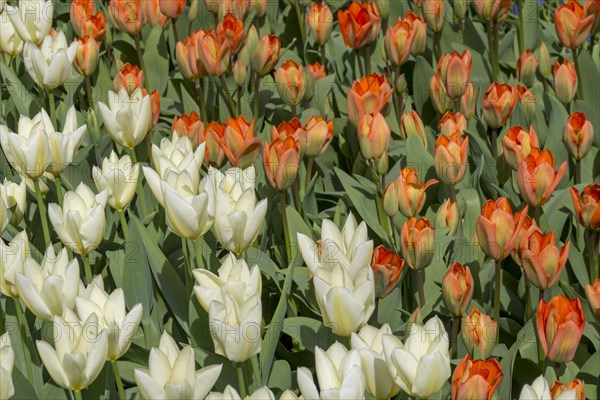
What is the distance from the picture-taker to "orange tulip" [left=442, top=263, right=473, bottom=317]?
1906 mm

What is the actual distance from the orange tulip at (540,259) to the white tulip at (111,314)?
2.58ft

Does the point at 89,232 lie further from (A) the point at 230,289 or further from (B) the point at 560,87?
(B) the point at 560,87

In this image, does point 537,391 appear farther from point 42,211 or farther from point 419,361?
point 42,211

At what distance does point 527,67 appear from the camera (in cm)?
299

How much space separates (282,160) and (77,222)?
0.53 m

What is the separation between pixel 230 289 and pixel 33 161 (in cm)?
70

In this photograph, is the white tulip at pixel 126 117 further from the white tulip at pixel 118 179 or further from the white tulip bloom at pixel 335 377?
the white tulip bloom at pixel 335 377

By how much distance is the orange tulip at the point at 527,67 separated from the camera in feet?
9.78

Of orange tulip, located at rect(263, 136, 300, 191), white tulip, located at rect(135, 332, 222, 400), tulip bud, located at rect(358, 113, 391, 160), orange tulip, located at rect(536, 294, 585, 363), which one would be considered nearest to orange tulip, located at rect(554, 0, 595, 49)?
tulip bud, located at rect(358, 113, 391, 160)

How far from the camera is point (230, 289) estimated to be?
1618 millimetres

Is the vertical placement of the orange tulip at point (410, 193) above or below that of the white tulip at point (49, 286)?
below

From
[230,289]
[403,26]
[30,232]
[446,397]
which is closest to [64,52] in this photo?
[30,232]

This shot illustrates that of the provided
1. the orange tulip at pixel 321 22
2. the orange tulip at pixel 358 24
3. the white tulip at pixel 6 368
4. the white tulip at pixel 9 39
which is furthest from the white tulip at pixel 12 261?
the orange tulip at pixel 321 22

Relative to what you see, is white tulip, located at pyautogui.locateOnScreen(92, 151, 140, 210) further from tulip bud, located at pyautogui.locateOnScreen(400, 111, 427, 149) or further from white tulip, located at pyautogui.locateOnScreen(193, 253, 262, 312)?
tulip bud, located at pyautogui.locateOnScreen(400, 111, 427, 149)
